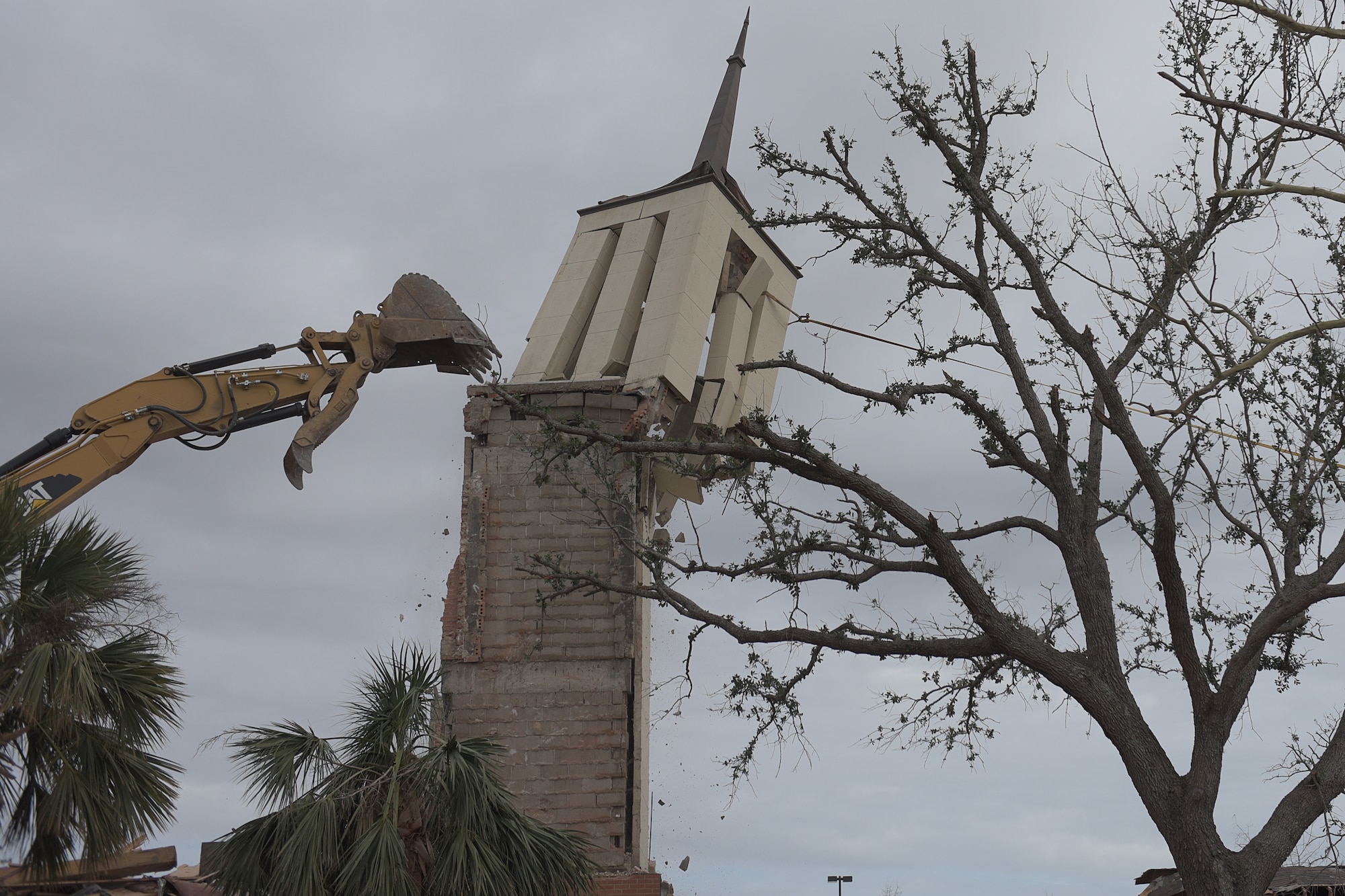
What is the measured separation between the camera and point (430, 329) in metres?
16.3

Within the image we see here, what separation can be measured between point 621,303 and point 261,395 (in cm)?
521

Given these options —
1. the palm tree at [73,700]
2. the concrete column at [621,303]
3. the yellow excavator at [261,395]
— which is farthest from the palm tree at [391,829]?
the concrete column at [621,303]

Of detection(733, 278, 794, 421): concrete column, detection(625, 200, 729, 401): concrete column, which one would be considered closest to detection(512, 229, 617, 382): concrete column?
detection(625, 200, 729, 401): concrete column

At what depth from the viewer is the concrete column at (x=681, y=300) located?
16.9 meters

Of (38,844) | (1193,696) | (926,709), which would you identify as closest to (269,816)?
(38,844)

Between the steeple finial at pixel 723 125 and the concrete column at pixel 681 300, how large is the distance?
3.37ft

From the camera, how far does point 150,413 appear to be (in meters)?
14.7

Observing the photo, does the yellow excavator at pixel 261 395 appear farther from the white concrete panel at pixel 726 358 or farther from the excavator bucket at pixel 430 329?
the white concrete panel at pixel 726 358

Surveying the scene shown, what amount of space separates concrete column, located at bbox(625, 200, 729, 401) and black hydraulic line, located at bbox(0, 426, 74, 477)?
6.71 metres

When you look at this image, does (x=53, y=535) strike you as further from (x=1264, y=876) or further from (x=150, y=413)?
(x=1264, y=876)

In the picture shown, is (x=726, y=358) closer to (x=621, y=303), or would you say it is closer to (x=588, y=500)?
(x=621, y=303)

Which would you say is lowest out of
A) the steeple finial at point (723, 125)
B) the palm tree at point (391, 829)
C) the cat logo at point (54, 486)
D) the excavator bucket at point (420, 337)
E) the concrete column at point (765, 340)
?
the palm tree at point (391, 829)

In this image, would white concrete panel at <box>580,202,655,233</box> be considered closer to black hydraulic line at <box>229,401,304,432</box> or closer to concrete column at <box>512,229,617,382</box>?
concrete column at <box>512,229,617,382</box>

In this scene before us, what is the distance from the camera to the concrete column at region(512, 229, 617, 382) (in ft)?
58.2
